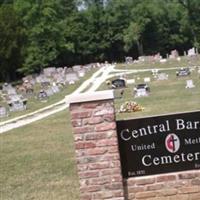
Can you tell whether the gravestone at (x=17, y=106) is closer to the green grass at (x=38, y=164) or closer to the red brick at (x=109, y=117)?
the green grass at (x=38, y=164)

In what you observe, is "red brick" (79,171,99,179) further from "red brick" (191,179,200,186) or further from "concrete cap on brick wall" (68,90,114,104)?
"red brick" (191,179,200,186)

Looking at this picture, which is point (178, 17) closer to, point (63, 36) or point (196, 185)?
point (63, 36)

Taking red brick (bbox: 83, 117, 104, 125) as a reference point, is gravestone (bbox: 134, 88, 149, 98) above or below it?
below

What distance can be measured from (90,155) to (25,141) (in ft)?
38.4

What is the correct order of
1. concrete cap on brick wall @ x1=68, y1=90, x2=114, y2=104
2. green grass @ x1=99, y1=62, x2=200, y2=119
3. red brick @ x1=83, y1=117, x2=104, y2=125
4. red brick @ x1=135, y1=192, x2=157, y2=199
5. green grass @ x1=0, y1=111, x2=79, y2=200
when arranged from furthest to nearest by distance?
green grass @ x1=99, y1=62, x2=200, y2=119, green grass @ x1=0, y1=111, x2=79, y2=200, red brick @ x1=135, y1=192, x2=157, y2=199, red brick @ x1=83, y1=117, x2=104, y2=125, concrete cap on brick wall @ x1=68, y1=90, x2=114, y2=104

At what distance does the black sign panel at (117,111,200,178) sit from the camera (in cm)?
888

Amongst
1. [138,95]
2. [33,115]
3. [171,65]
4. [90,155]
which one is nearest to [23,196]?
[90,155]

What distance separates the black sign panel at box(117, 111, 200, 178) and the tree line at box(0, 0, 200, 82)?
79.9 m

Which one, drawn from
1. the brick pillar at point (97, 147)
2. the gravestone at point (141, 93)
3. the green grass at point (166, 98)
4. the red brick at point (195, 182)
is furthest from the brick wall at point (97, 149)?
the gravestone at point (141, 93)

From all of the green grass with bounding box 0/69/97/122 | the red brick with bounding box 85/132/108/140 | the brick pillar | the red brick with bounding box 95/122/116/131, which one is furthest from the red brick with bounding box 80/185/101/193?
the green grass with bounding box 0/69/97/122

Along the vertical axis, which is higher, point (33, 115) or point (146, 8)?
point (146, 8)

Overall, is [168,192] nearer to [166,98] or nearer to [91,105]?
[91,105]

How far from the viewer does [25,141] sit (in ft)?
66.6

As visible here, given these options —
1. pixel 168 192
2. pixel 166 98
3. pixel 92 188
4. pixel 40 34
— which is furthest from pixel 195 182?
pixel 40 34
